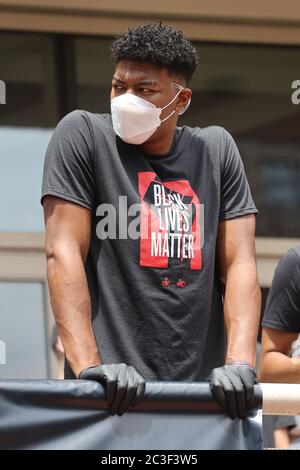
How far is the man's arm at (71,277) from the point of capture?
2.99 metres

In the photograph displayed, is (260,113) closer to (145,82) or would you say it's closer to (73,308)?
(145,82)

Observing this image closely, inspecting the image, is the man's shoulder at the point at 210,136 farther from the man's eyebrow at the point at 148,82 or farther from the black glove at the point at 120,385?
the black glove at the point at 120,385

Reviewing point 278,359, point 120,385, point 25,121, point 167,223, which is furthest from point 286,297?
point 25,121

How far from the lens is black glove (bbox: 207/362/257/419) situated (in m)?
2.78

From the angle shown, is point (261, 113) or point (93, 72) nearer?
point (93, 72)

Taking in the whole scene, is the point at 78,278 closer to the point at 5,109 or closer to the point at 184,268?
the point at 184,268

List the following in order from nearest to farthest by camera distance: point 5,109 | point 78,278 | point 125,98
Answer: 1. point 78,278
2. point 125,98
3. point 5,109

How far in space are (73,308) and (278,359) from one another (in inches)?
41.8

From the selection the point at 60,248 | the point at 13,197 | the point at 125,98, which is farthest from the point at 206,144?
the point at 13,197

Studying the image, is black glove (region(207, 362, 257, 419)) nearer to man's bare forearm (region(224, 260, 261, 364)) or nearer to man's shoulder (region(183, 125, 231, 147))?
man's bare forearm (region(224, 260, 261, 364))

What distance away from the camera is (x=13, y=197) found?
6141 mm

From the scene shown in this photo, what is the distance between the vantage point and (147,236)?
321cm

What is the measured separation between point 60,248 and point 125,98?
0.51 meters

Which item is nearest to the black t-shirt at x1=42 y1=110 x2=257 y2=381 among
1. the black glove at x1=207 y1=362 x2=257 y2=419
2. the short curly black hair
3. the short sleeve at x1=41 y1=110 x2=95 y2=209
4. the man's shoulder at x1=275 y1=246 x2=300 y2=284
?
the short sleeve at x1=41 y1=110 x2=95 y2=209
